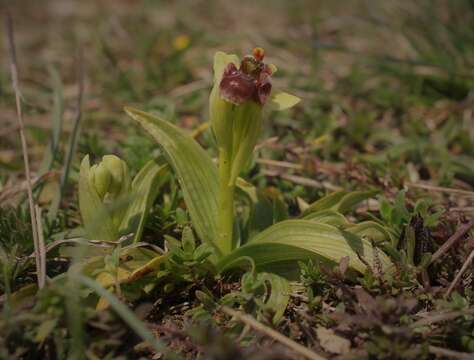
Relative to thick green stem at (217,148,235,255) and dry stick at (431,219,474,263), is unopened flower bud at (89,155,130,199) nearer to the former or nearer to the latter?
thick green stem at (217,148,235,255)

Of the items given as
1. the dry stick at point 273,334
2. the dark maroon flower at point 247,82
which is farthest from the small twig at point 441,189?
the dry stick at point 273,334

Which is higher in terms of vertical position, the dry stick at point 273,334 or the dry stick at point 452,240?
the dry stick at point 452,240

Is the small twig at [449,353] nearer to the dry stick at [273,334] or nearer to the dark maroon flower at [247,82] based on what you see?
the dry stick at [273,334]

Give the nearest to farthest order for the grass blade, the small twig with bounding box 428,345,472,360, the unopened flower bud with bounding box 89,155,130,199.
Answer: the grass blade, the small twig with bounding box 428,345,472,360, the unopened flower bud with bounding box 89,155,130,199

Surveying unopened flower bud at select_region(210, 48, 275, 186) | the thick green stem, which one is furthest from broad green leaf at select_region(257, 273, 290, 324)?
unopened flower bud at select_region(210, 48, 275, 186)

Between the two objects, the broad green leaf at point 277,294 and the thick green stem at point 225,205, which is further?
the thick green stem at point 225,205

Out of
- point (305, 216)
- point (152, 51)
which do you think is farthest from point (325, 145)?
point (152, 51)

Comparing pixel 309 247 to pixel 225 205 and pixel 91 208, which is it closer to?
pixel 225 205
